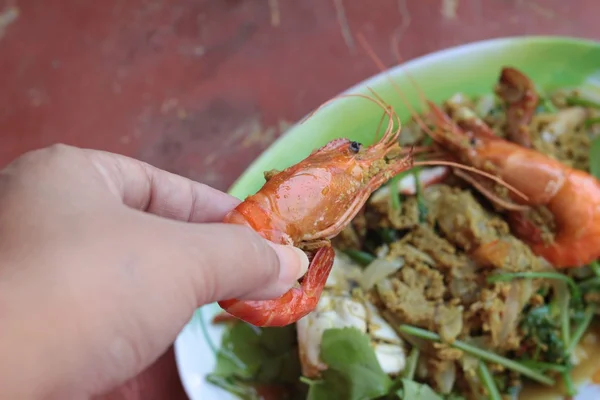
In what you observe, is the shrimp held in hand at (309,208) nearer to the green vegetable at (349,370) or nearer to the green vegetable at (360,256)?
the green vegetable at (349,370)

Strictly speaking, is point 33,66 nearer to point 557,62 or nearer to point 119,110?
point 119,110

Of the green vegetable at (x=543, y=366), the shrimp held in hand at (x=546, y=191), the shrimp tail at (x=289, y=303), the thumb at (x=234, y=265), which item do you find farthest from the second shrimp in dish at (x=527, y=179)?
the thumb at (x=234, y=265)

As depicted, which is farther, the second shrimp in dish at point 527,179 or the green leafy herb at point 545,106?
the green leafy herb at point 545,106

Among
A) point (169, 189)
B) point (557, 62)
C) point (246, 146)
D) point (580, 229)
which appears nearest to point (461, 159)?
point (580, 229)

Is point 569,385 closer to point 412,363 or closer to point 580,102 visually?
point 412,363

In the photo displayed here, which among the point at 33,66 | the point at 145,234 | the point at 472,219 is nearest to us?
the point at 145,234

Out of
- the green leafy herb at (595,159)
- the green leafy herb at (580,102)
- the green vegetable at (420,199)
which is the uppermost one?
the green leafy herb at (580,102)

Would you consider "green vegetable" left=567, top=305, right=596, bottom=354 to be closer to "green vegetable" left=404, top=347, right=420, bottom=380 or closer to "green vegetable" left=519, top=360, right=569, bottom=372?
"green vegetable" left=519, top=360, right=569, bottom=372

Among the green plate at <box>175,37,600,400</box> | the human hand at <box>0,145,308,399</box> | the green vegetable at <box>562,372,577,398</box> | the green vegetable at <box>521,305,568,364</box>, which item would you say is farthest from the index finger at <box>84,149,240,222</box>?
the green vegetable at <box>562,372,577,398</box>
